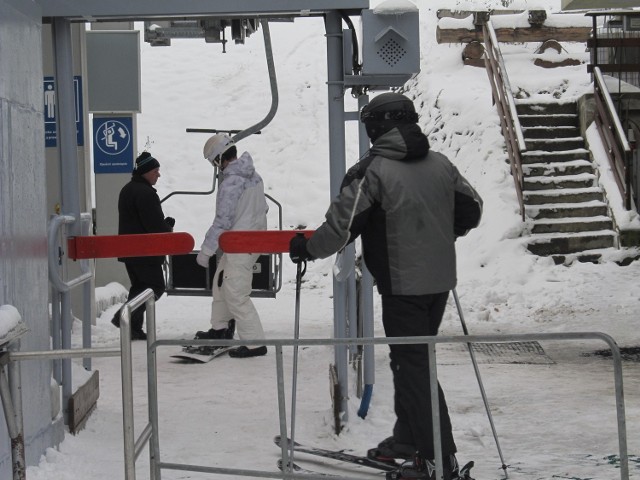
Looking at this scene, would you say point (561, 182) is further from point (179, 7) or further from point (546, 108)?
point (179, 7)

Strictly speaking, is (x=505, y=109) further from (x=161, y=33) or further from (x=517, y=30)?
(x=161, y=33)

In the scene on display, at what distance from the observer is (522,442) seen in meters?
6.70

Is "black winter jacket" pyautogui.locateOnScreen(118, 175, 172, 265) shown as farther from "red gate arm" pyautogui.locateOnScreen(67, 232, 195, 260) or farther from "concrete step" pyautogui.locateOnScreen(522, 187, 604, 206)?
"concrete step" pyautogui.locateOnScreen(522, 187, 604, 206)

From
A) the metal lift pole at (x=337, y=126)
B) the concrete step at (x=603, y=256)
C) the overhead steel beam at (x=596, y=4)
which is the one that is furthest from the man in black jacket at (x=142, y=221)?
the concrete step at (x=603, y=256)

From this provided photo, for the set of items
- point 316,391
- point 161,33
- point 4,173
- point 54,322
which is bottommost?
point 316,391

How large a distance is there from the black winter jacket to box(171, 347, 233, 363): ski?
1.05 metres

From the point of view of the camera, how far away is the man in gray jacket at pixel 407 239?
5566mm

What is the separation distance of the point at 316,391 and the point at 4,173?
11.8 ft

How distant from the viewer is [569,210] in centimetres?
1509

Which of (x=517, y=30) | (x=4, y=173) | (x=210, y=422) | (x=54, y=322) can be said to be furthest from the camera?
(x=517, y=30)

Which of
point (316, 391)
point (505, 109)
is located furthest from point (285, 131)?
point (316, 391)

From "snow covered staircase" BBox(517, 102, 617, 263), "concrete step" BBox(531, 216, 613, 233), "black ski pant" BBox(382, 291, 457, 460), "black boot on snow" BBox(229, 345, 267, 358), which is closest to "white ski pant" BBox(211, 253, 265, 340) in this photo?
"black boot on snow" BBox(229, 345, 267, 358)

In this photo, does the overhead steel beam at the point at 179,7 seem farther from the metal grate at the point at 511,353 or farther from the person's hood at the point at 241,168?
A: the metal grate at the point at 511,353

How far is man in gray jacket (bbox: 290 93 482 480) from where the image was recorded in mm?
5566
